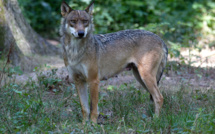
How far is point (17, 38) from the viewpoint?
8891 mm

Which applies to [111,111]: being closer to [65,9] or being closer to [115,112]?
[115,112]

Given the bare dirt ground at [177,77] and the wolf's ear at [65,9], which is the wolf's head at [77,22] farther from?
the bare dirt ground at [177,77]

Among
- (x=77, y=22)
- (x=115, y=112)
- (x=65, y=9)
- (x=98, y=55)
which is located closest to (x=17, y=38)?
(x=65, y=9)

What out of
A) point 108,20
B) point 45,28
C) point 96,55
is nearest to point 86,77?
point 96,55

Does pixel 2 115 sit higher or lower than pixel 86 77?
lower

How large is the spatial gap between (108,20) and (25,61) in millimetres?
6959

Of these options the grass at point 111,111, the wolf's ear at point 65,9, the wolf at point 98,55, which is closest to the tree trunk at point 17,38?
the grass at point 111,111

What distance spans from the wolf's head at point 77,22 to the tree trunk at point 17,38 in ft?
6.64

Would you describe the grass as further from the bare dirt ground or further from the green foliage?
the bare dirt ground

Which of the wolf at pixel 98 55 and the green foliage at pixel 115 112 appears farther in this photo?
the wolf at pixel 98 55

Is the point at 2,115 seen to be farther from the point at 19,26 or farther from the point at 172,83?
the point at 19,26

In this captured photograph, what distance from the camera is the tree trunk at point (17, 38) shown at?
25.8 ft

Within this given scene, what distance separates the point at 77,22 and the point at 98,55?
0.80 metres

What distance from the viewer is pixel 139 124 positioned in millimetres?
4816
